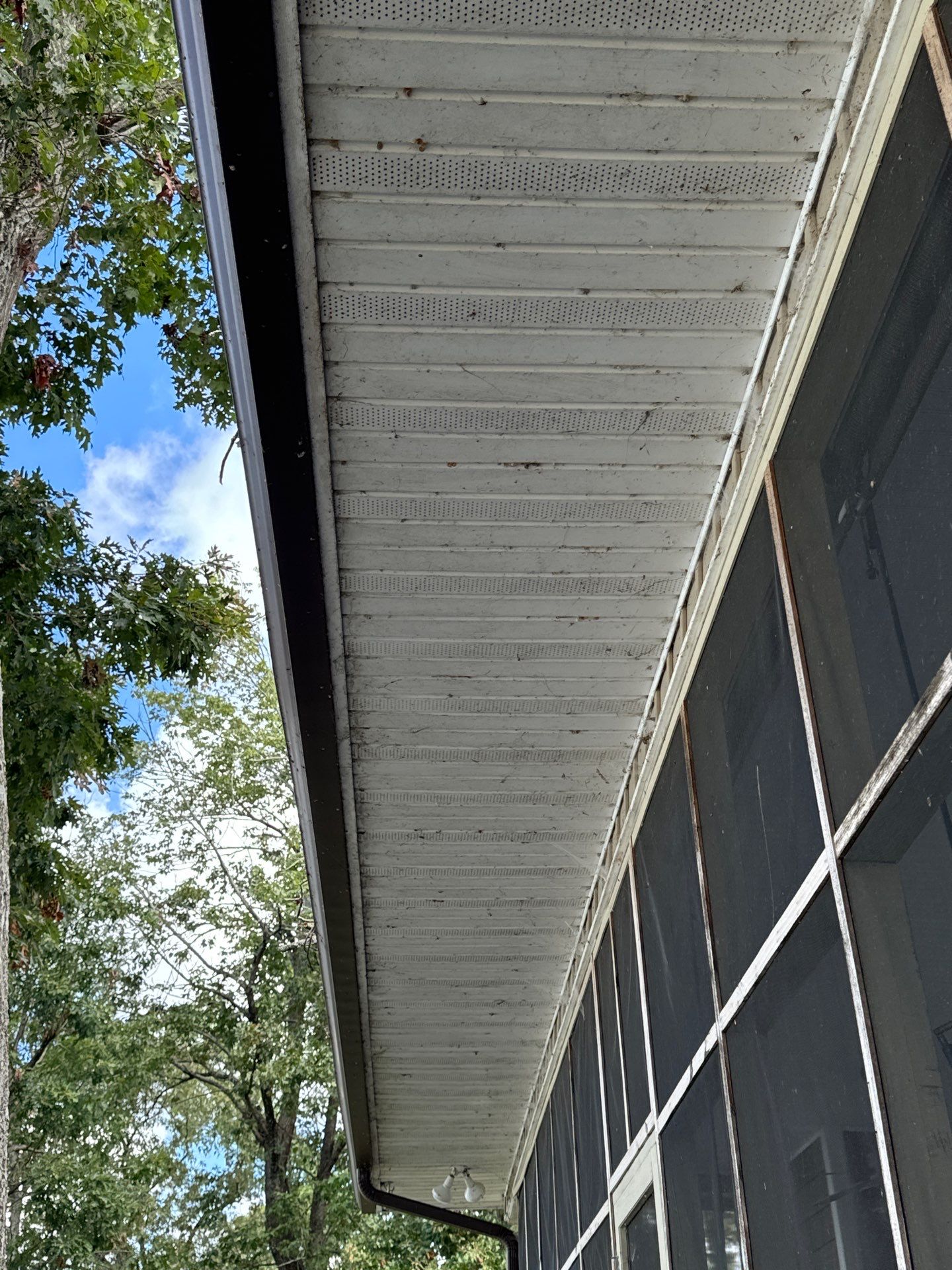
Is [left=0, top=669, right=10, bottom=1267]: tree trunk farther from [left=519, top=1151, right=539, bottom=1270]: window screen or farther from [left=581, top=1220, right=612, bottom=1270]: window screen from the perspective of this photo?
[left=519, top=1151, right=539, bottom=1270]: window screen

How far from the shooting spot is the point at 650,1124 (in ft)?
11.5

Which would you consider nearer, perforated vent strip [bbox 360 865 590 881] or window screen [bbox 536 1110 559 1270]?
perforated vent strip [bbox 360 865 590 881]

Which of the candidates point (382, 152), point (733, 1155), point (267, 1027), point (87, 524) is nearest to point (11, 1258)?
point (267, 1027)

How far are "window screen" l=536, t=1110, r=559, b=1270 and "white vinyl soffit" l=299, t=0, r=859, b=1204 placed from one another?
2791 millimetres

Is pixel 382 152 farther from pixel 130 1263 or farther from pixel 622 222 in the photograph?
pixel 130 1263

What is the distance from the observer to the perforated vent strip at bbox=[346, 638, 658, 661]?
3326 mm

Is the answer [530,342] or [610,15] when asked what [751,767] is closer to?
[530,342]

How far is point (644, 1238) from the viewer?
3.71m

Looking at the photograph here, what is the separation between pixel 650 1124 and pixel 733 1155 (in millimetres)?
998

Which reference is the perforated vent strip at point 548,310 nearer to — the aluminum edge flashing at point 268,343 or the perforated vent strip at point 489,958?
the aluminum edge flashing at point 268,343

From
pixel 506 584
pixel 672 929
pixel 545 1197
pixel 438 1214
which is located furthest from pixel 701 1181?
pixel 438 1214

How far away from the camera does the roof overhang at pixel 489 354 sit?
2008mm

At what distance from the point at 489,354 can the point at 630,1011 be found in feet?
7.52

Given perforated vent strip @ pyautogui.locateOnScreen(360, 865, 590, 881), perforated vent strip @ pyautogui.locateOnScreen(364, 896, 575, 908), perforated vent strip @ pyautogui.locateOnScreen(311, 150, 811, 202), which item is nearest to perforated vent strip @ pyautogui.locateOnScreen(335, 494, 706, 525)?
perforated vent strip @ pyautogui.locateOnScreen(311, 150, 811, 202)
